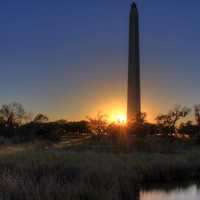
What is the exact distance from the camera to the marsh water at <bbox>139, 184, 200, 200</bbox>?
16.1 m

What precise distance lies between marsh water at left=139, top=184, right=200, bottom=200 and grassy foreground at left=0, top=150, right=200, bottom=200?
50 centimetres

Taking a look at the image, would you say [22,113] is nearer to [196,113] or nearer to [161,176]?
[196,113]

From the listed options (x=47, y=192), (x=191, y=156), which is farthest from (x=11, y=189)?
(x=191, y=156)

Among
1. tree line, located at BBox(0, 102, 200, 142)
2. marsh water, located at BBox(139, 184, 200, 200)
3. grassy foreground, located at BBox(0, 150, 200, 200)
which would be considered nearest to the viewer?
grassy foreground, located at BBox(0, 150, 200, 200)

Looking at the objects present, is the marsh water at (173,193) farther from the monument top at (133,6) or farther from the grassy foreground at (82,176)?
the monument top at (133,6)

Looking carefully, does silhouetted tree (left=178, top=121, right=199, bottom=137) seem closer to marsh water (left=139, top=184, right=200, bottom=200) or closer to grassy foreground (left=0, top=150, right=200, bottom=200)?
grassy foreground (left=0, top=150, right=200, bottom=200)

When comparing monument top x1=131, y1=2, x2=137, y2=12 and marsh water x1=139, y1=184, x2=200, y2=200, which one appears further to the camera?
monument top x1=131, y1=2, x2=137, y2=12

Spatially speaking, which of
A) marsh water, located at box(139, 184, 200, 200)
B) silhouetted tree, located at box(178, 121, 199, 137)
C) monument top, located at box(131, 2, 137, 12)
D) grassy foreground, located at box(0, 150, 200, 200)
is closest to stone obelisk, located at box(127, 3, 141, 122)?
monument top, located at box(131, 2, 137, 12)

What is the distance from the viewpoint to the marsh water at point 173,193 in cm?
1609

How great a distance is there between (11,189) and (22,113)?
152 feet

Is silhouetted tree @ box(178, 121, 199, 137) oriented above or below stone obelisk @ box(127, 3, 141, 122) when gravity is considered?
below

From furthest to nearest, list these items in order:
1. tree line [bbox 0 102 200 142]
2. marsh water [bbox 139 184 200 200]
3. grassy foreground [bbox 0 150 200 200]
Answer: tree line [bbox 0 102 200 142], marsh water [bbox 139 184 200 200], grassy foreground [bbox 0 150 200 200]

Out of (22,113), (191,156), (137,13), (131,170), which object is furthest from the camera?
(22,113)

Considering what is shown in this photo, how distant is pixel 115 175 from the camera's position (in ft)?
49.6
